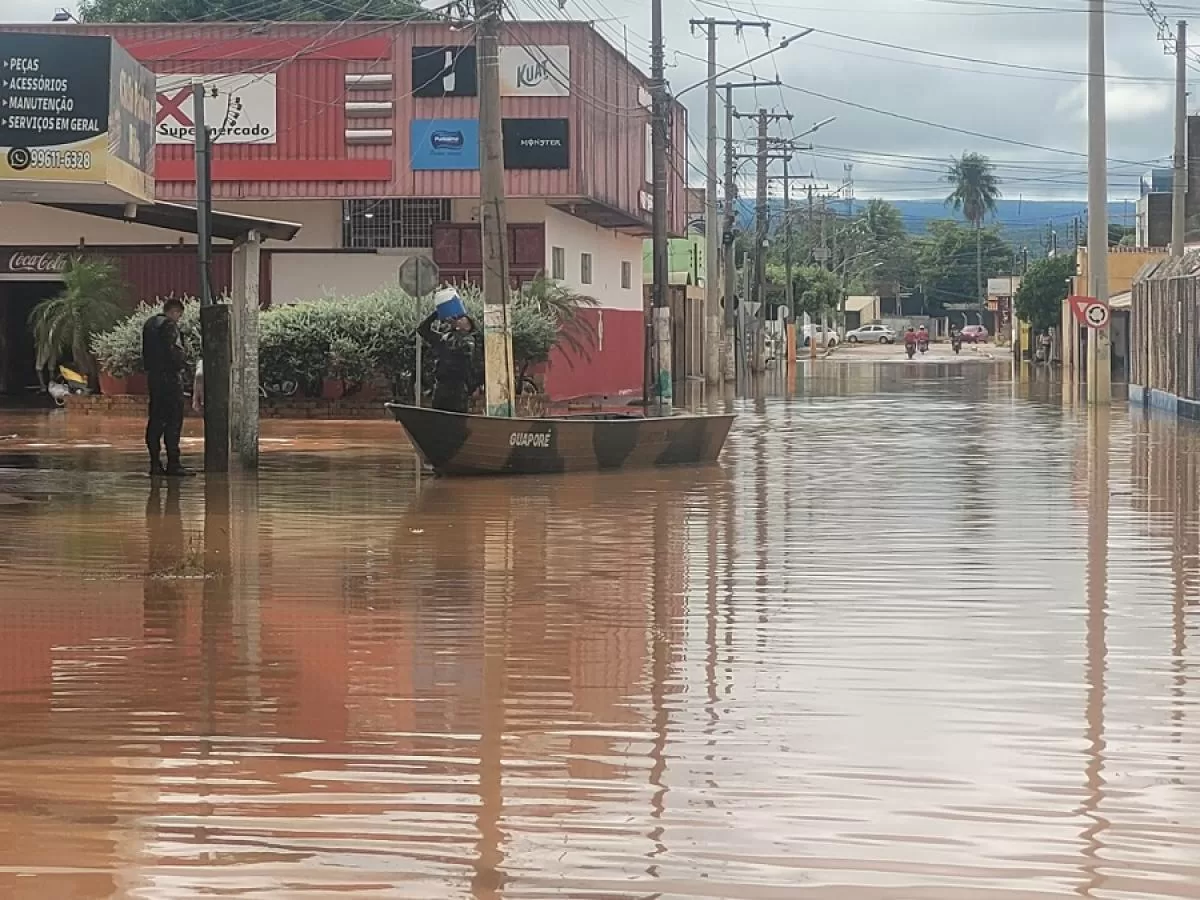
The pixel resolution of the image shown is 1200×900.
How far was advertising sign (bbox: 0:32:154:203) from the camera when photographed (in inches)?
699

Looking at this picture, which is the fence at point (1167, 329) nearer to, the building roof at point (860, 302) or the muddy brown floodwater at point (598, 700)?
the muddy brown floodwater at point (598, 700)

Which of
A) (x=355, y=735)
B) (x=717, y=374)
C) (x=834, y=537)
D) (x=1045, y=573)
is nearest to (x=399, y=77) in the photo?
(x=717, y=374)

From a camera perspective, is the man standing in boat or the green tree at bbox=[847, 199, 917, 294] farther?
the green tree at bbox=[847, 199, 917, 294]

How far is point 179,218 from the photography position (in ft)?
68.9

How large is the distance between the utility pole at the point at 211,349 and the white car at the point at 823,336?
8854cm

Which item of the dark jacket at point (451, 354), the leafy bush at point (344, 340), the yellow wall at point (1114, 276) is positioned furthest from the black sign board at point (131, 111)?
the yellow wall at point (1114, 276)

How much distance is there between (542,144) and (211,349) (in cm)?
1929

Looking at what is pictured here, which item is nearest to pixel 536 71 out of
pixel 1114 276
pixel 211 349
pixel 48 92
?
pixel 211 349

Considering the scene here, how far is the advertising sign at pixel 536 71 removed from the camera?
1526 inches

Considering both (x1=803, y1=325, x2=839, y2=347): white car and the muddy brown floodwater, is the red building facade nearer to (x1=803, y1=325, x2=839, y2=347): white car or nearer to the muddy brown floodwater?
the muddy brown floodwater

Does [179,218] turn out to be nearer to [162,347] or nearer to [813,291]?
[162,347]

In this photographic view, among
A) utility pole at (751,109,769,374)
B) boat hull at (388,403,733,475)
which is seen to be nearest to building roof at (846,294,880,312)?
utility pole at (751,109,769,374)

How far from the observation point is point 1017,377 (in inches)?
2366

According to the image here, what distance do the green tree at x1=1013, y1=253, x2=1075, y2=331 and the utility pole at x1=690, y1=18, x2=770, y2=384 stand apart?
24.4m
